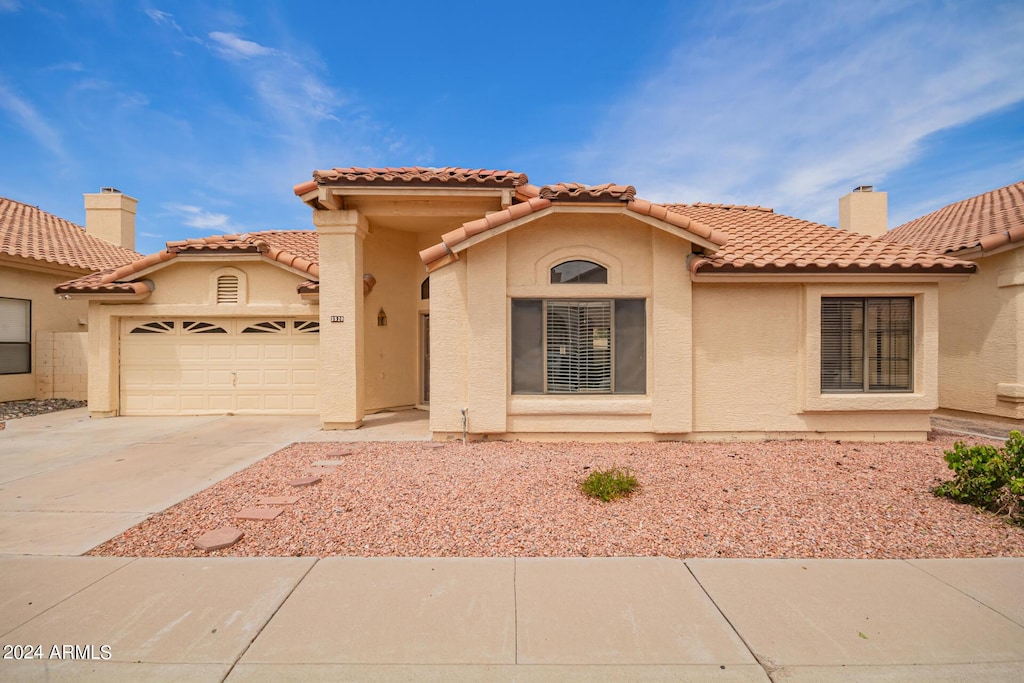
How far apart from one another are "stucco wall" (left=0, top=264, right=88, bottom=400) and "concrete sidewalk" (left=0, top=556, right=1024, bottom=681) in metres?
11.8

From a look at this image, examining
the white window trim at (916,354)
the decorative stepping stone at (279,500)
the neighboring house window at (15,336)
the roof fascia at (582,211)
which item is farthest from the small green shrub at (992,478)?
the neighboring house window at (15,336)

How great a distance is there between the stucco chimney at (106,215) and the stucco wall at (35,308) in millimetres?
5563

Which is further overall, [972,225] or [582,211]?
[972,225]

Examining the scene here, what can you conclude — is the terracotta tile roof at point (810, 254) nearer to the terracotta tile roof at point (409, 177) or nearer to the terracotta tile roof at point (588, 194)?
the terracotta tile roof at point (588, 194)

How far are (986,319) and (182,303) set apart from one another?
17.6 m

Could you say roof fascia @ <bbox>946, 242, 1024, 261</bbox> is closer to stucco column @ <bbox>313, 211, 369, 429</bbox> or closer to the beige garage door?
stucco column @ <bbox>313, 211, 369, 429</bbox>

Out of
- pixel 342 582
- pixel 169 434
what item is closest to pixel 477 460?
pixel 342 582

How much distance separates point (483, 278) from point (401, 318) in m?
3.77

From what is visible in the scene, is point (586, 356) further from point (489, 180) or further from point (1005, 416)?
point (1005, 416)

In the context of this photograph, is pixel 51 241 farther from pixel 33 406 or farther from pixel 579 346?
pixel 579 346

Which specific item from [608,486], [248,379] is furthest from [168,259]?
[608,486]

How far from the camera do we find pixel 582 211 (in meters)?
7.17

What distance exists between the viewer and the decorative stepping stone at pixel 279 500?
16.1ft

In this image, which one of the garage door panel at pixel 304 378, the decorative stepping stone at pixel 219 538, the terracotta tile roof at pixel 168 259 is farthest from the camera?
the garage door panel at pixel 304 378
